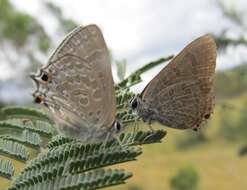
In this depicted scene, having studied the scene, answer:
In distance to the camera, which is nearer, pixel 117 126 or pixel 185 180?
pixel 117 126

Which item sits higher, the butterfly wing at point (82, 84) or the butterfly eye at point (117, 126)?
the butterfly wing at point (82, 84)

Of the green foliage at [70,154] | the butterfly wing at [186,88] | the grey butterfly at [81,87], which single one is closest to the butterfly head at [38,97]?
the grey butterfly at [81,87]

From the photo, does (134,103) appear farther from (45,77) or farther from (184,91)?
(45,77)

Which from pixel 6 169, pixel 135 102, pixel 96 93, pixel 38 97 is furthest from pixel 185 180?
pixel 6 169

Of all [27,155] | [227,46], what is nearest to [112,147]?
[27,155]

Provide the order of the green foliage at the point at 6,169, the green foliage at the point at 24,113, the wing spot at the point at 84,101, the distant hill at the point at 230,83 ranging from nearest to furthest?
the green foliage at the point at 6,169
the wing spot at the point at 84,101
the green foliage at the point at 24,113
the distant hill at the point at 230,83

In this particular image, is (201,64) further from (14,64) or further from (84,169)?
(14,64)

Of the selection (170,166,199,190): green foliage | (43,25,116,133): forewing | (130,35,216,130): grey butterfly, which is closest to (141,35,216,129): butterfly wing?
(130,35,216,130): grey butterfly

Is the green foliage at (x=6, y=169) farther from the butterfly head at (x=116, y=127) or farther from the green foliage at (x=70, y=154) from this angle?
the butterfly head at (x=116, y=127)
